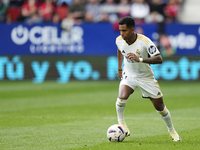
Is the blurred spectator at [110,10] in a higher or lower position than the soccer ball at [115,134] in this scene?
higher

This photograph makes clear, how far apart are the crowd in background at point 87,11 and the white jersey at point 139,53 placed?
1139cm

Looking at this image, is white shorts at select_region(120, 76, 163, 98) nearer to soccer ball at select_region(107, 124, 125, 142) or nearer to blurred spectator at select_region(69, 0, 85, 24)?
soccer ball at select_region(107, 124, 125, 142)

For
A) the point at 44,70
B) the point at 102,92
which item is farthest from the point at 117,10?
the point at 102,92

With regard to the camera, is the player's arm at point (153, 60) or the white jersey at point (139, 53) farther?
the white jersey at point (139, 53)

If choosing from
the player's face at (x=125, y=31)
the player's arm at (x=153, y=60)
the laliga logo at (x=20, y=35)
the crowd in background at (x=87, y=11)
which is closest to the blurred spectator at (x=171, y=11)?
the crowd in background at (x=87, y=11)

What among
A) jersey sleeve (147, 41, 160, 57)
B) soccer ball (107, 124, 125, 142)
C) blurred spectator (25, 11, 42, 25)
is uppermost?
jersey sleeve (147, 41, 160, 57)

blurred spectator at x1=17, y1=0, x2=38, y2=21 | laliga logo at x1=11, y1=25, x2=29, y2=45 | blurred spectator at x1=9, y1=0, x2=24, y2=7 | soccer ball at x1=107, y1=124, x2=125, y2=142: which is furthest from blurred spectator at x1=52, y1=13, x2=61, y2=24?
soccer ball at x1=107, y1=124, x2=125, y2=142

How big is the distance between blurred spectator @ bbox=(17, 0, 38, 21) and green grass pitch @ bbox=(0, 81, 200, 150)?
3.78m

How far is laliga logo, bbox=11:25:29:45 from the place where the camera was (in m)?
18.3

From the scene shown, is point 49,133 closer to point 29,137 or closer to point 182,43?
point 29,137

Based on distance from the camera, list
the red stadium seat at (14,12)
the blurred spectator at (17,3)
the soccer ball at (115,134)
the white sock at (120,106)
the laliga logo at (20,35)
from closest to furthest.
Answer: the soccer ball at (115,134) < the white sock at (120,106) < the laliga logo at (20,35) < the red stadium seat at (14,12) < the blurred spectator at (17,3)

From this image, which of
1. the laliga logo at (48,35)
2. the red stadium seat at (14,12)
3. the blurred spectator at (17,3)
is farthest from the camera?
the blurred spectator at (17,3)

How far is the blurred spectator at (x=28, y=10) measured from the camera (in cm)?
1950

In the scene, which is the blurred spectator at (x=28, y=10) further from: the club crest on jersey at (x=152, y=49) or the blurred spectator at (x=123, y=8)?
the club crest on jersey at (x=152, y=49)
